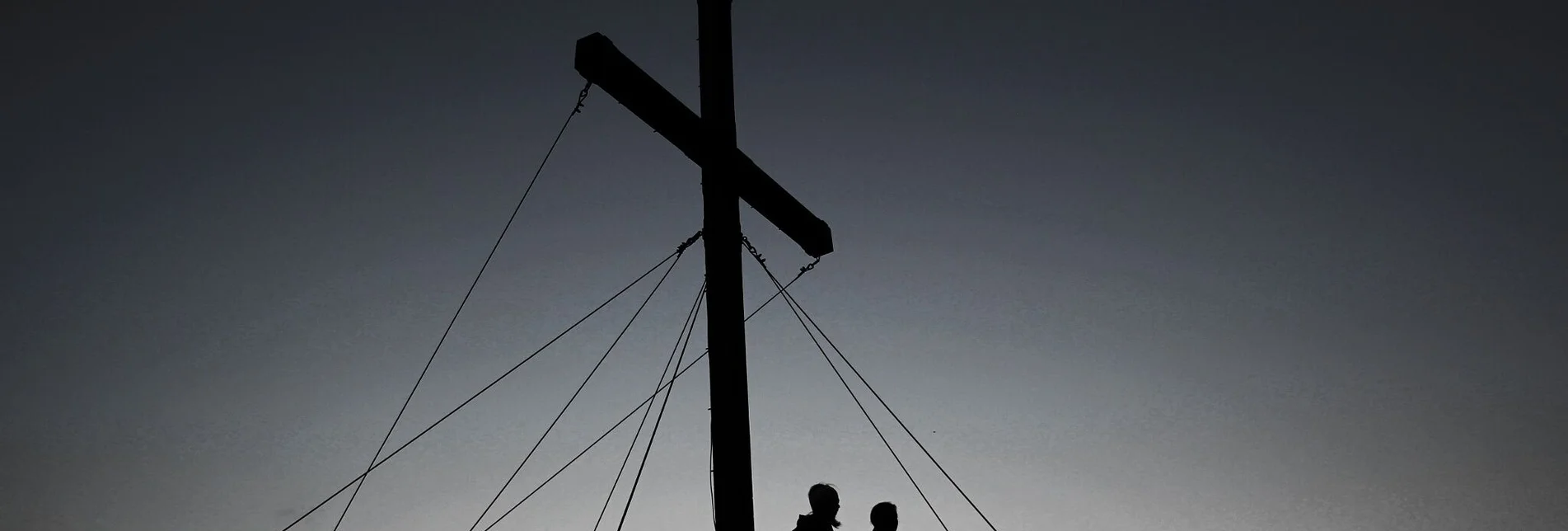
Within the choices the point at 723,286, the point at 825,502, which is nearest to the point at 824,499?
the point at 825,502

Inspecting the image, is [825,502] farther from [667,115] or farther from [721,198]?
[667,115]

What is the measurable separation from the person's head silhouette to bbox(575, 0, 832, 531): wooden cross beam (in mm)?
459

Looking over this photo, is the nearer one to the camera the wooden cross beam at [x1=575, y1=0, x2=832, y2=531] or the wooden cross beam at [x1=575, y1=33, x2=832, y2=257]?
the wooden cross beam at [x1=575, y1=0, x2=832, y2=531]

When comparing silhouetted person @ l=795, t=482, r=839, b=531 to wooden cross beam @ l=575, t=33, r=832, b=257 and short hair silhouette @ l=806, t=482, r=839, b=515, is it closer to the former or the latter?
Answer: short hair silhouette @ l=806, t=482, r=839, b=515

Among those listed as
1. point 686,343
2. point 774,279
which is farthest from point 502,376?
point 774,279

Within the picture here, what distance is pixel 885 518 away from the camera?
20.5 ft

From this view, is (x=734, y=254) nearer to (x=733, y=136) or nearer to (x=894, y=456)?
(x=733, y=136)

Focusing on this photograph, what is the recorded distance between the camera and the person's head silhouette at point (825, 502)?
617cm

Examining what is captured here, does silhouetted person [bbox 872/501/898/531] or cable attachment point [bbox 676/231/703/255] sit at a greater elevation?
cable attachment point [bbox 676/231/703/255]

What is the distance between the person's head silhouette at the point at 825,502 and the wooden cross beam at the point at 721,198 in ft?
1.51

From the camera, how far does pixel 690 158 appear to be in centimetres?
689

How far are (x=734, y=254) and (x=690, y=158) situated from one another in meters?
0.82

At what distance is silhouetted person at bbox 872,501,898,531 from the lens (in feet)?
20.5

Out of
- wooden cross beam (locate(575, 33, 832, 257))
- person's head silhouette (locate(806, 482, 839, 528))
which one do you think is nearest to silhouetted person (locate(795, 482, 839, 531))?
person's head silhouette (locate(806, 482, 839, 528))
